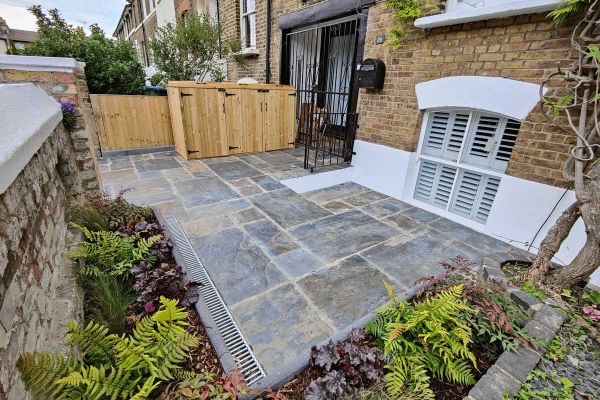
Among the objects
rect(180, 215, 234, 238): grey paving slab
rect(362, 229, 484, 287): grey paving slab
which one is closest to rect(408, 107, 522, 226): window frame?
rect(362, 229, 484, 287): grey paving slab

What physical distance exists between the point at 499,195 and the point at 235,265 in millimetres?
2750

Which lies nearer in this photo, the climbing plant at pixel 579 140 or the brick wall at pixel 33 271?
the brick wall at pixel 33 271

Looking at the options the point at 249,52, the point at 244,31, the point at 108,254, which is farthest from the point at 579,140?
the point at 244,31

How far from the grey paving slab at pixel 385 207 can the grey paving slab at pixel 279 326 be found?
5.78 ft

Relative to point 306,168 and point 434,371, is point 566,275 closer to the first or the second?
point 434,371

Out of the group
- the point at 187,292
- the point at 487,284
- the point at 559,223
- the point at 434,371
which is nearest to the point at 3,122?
the point at 187,292

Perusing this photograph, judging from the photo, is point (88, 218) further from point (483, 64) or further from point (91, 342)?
point (483, 64)

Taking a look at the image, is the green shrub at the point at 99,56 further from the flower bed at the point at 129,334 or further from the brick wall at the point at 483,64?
the brick wall at the point at 483,64

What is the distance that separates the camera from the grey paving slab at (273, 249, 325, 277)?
227 centimetres

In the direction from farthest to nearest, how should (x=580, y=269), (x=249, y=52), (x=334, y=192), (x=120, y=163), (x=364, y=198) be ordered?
(x=249, y=52) → (x=120, y=163) → (x=334, y=192) → (x=364, y=198) → (x=580, y=269)

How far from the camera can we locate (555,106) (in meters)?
2.27

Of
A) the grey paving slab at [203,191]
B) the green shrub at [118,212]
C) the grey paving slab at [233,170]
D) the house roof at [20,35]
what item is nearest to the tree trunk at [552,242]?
the grey paving slab at [203,191]

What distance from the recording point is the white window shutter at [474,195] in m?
3.08

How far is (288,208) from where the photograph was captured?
11.1 ft
